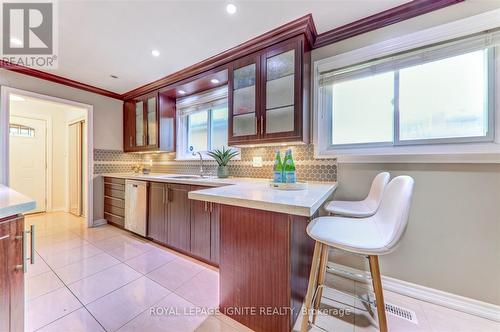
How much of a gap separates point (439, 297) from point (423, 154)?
113 centimetres

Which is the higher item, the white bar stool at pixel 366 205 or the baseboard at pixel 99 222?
the white bar stool at pixel 366 205

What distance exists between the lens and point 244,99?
221 centimetres

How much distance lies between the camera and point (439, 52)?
157cm

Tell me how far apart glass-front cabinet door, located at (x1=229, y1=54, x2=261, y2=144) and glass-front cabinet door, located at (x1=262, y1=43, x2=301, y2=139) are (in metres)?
0.11

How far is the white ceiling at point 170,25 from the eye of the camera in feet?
5.28

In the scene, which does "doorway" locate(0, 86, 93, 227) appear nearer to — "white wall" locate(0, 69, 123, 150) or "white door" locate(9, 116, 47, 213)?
"white door" locate(9, 116, 47, 213)

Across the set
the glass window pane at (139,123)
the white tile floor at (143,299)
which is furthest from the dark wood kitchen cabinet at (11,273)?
the glass window pane at (139,123)

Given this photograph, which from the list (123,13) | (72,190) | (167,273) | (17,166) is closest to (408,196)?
(167,273)

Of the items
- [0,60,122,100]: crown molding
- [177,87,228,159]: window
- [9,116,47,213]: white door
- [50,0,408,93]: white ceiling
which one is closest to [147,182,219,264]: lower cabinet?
[177,87,228,159]: window

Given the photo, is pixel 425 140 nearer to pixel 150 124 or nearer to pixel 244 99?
pixel 244 99

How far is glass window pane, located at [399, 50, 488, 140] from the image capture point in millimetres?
1487

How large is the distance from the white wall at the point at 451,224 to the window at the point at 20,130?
19.7 feet

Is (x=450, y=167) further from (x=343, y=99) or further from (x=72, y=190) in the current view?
(x=72, y=190)

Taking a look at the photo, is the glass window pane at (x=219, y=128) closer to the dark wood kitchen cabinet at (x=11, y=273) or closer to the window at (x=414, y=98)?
the window at (x=414, y=98)
